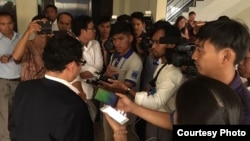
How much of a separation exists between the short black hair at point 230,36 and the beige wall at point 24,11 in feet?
11.1

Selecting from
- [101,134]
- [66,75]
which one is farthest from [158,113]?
[101,134]

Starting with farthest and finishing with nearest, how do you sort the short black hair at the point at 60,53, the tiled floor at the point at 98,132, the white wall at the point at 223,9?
the white wall at the point at 223,9
the tiled floor at the point at 98,132
the short black hair at the point at 60,53

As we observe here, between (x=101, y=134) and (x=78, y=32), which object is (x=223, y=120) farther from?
(x=101, y=134)

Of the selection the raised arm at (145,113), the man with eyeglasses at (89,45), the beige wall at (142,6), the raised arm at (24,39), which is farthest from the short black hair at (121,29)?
the beige wall at (142,6)

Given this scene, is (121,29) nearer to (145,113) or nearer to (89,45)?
(89,45)

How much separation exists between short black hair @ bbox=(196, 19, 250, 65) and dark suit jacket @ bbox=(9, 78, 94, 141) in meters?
0.63

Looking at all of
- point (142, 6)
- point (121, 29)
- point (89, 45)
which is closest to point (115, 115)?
point (121, 29)

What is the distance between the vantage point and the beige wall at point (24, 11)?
3.90m

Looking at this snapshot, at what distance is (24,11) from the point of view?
393cm

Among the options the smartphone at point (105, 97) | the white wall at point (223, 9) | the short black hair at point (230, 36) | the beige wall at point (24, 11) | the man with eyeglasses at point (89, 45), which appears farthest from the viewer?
the white wall at point (223, 9)

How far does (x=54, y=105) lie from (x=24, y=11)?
314 cm

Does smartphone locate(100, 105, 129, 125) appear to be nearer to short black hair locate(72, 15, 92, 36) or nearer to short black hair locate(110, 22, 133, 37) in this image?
short black hair locate(110, 22, 133, 37)

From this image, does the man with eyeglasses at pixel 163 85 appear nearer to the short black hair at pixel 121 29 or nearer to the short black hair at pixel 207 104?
the short black hair at pixel 121 29

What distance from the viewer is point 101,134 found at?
3080mm
